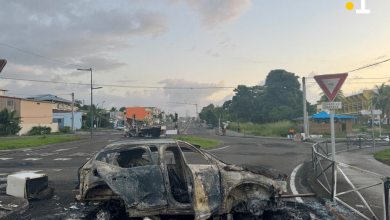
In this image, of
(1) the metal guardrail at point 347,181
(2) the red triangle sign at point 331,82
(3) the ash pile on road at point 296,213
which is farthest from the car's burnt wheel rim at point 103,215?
(2) the red triangle sign at point 331,82

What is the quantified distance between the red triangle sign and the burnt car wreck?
332 cm

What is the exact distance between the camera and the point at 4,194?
7.92m

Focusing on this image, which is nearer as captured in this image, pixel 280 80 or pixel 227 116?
pixel 280 80

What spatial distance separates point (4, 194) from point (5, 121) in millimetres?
41011

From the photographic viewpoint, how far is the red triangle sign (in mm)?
7289

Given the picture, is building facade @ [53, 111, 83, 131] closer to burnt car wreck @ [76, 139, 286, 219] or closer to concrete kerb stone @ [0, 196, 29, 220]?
concrete kerb stone @ [0, 196, 29, 220]

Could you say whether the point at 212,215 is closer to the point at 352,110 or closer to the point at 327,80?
the point at 327,80

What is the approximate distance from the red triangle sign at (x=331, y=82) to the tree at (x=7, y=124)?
45.9 meters

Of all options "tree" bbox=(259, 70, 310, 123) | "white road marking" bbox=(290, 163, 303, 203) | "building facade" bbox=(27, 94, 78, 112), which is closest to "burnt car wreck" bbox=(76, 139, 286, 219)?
"white road marking" bbox=(290, 163, 303, 203)

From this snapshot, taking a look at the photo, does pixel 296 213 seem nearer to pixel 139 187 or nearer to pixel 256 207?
pixel 256 207

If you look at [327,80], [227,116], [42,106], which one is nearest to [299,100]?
[227,116]

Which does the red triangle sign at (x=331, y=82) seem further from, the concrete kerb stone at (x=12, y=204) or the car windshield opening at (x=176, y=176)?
the concrete kerb stone at (x=12, y=204)

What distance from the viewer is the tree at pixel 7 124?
41.8m

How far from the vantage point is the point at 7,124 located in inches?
1666
